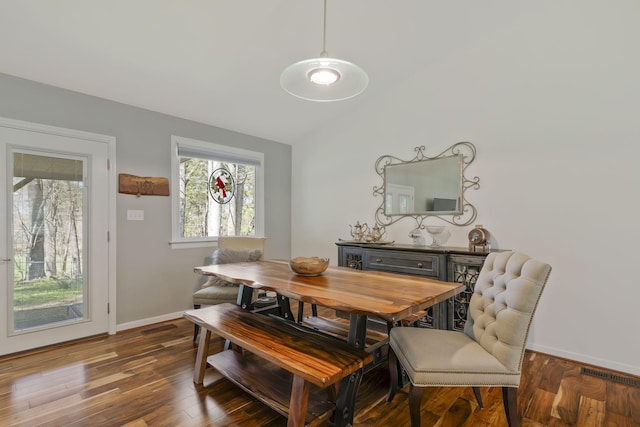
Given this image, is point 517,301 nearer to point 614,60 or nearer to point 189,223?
point 614,60

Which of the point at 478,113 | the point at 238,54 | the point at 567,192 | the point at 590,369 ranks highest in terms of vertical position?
the point at 238,54

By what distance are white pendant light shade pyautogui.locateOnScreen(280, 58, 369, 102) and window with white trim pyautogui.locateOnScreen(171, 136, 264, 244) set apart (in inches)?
87.2

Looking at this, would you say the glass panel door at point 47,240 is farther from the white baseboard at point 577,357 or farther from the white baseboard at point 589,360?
the white baseboard at point 589,360

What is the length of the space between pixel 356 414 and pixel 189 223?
2.90 metres

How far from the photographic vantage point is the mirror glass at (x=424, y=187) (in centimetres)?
328

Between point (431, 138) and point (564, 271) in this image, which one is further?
point (431, 138)

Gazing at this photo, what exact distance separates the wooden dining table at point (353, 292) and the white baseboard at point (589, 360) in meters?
1.53

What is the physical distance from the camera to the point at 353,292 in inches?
68.6

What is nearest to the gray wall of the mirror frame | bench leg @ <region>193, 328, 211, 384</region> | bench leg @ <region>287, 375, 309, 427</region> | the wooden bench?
the wooden bench

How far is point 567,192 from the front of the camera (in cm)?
264

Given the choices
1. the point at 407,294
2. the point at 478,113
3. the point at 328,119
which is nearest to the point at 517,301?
the point at 407,294

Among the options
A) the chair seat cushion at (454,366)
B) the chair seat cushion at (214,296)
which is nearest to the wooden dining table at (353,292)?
the chair seat cushion at (454,366)

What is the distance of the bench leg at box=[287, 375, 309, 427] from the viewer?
1.53 m

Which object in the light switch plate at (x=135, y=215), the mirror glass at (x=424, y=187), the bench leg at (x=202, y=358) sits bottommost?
the bench leg at (x=202, y=358)
